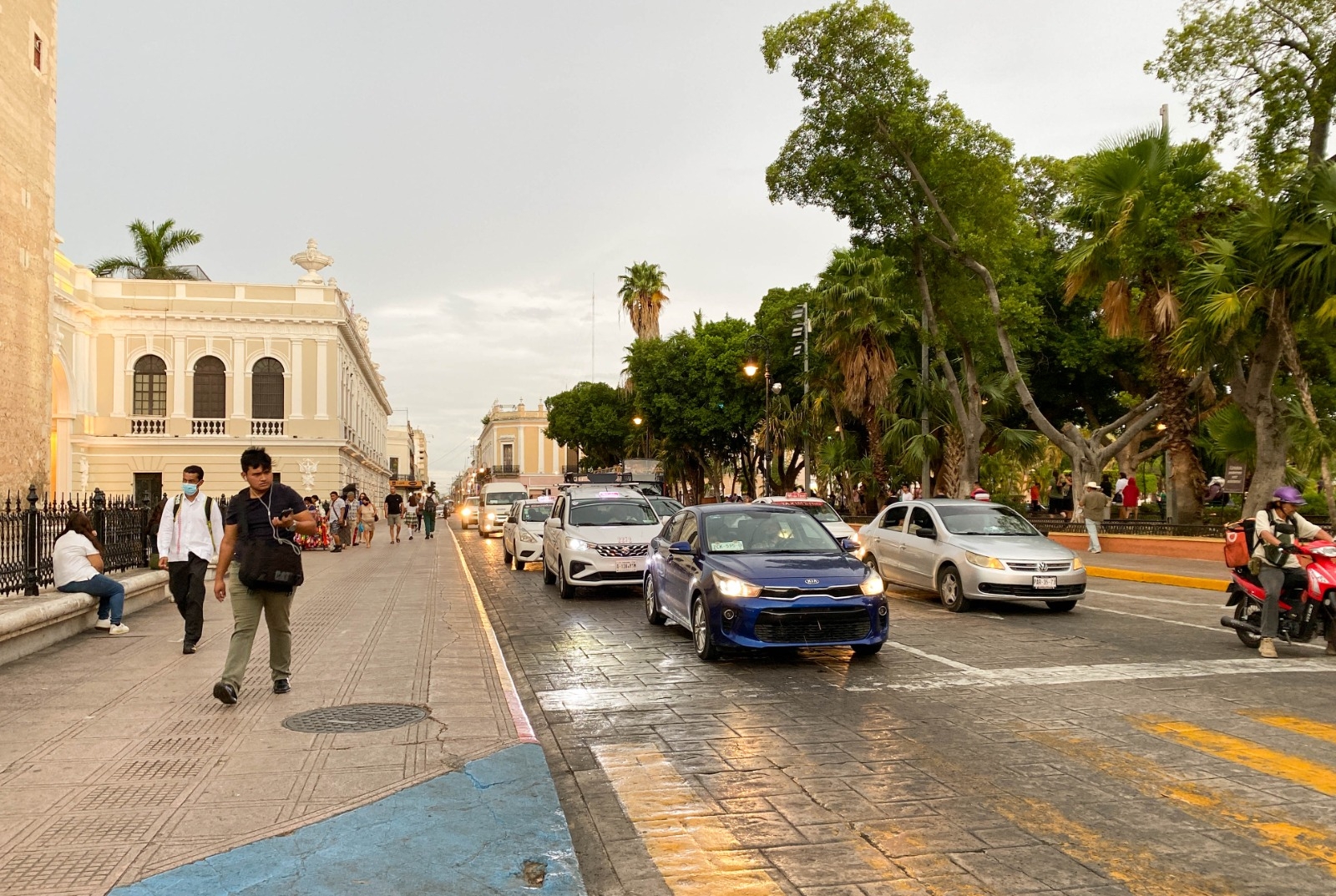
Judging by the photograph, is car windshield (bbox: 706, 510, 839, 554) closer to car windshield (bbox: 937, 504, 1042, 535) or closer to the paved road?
the paved road

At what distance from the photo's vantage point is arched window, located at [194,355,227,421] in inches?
1900

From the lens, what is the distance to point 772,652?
9.55m

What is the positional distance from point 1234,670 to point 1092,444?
1939 centimetres

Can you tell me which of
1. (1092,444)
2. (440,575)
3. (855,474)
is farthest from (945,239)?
(440,575)

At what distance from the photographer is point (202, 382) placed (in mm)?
48312

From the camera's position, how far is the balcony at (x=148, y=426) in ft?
154

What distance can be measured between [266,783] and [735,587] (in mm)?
4594

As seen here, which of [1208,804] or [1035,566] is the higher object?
[1035,566]

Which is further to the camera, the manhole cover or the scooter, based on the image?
the scooter

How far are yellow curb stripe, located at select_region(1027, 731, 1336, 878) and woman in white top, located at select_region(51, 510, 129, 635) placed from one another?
9415 millimetres

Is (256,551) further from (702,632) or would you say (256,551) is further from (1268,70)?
(1268,70)

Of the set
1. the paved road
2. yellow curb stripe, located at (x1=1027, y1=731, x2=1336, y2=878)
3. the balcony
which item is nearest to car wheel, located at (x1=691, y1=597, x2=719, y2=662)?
the paved road

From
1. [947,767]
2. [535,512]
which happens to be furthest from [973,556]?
[535,512]

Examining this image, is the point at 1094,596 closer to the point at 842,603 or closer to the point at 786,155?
the point at 842,603
